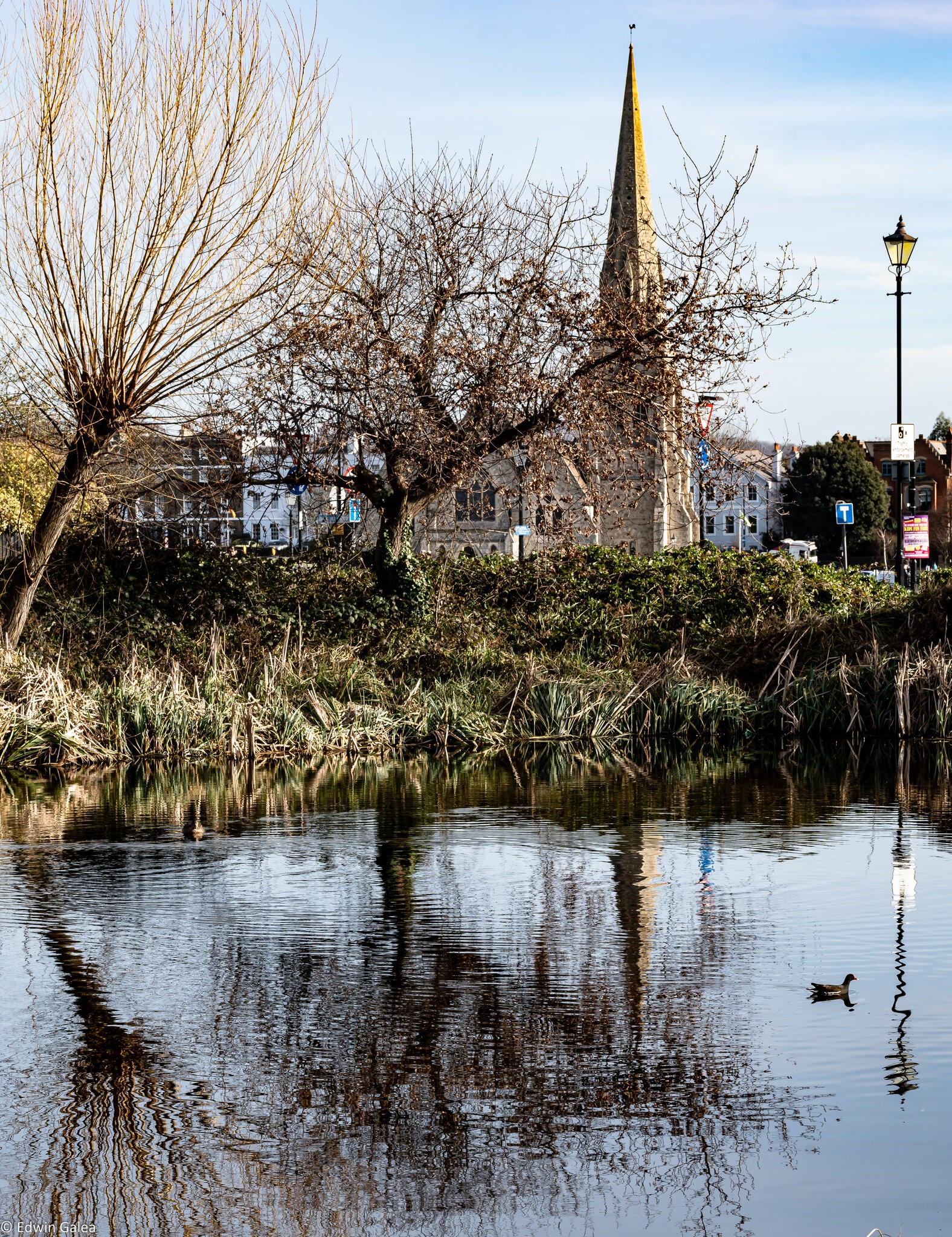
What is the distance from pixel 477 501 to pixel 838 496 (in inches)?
2479

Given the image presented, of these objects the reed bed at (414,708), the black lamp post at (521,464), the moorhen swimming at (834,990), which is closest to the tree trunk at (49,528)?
the reed bed at (414,708)

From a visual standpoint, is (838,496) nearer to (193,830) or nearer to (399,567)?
(399,567)

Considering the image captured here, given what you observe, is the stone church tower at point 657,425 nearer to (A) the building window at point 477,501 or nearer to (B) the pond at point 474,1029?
(A) the building window at point 477,501

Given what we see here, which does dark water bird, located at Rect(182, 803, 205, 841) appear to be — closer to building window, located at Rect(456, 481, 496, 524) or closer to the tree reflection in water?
the tree reflection in water

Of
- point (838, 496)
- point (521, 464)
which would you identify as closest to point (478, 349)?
point (521, 464)

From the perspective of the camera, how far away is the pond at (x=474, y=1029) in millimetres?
4340

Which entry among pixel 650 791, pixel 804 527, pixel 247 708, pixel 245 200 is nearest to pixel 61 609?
pixel 247 708

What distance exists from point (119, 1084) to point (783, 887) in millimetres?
4886

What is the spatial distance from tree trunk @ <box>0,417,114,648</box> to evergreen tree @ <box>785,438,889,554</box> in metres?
66.8

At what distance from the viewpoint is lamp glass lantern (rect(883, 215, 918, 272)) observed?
24.6 metres

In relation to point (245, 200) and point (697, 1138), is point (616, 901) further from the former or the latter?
point (245, 200)

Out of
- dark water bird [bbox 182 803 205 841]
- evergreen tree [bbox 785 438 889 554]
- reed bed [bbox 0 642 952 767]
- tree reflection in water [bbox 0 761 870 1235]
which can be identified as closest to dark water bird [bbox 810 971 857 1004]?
tree reflection in water [bbox 0 761 870 1235]

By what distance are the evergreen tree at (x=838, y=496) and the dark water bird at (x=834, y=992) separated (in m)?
75.9

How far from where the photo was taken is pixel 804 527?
271 ft
